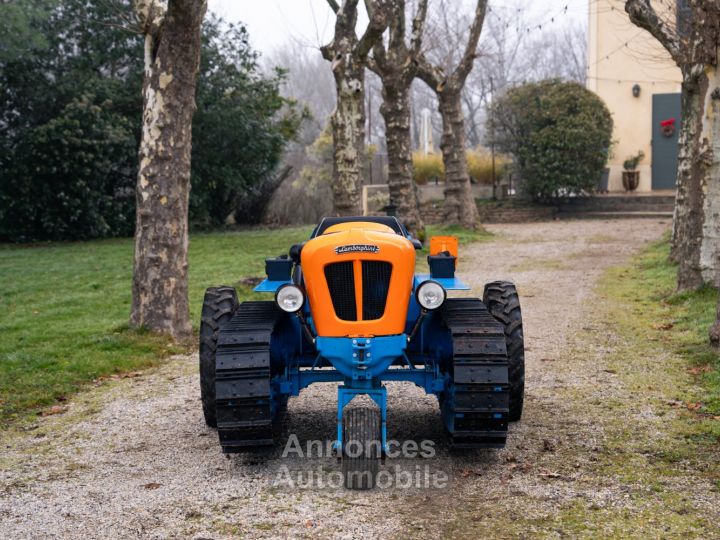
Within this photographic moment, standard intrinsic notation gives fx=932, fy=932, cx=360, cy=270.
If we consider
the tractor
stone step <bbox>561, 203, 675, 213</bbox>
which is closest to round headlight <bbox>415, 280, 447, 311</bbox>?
the tractor

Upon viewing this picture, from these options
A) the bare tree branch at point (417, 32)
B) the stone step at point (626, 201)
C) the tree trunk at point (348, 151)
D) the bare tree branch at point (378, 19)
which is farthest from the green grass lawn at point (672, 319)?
the stone step at point (626, 201)

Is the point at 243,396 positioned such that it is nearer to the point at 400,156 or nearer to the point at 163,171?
the point at 163,171

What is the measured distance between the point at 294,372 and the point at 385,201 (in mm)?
22403

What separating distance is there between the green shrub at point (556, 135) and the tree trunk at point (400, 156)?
8.77m

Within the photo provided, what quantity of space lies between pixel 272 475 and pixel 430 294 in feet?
4.66

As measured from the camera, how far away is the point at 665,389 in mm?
7531

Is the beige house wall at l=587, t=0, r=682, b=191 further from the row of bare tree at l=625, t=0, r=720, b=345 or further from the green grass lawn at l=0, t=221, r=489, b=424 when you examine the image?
the row of bare tree at l=625, t=0, r=720, b=345

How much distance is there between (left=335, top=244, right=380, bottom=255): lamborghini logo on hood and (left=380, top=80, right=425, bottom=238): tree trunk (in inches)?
609

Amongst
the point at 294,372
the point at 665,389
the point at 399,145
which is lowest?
the point at 665,389

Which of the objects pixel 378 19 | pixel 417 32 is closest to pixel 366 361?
pixel 378 19

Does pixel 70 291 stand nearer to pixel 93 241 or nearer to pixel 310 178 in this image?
pixel 93 241

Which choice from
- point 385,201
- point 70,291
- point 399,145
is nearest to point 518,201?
point 385,201

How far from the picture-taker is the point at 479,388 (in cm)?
534

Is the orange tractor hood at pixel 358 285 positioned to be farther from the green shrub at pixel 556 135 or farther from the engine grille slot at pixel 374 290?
the green shrub at pixel 556 135
